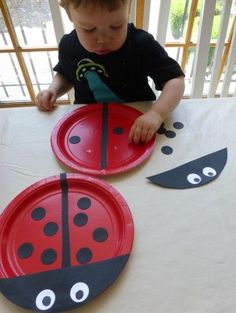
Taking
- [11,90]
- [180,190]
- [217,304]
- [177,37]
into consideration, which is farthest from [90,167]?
[11,90]

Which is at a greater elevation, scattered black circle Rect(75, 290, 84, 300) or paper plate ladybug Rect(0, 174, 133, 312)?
scattered black circle Rect(75, 290, 84, 300)

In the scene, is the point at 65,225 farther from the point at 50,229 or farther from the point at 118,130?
the point at 118,130

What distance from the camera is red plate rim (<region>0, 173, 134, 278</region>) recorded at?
1.30ft

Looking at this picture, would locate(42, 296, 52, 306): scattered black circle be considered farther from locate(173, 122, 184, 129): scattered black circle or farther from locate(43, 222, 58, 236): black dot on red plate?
locate(173, 122, 184, 129): scattered black circle

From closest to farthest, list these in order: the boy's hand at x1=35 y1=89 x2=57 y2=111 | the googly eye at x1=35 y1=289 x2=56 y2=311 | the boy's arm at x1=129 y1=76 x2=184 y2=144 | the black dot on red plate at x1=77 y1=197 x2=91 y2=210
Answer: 1. the googly eye at x1=35 y1=289 x2=56 y2=311
2. the black dot on red plate at x1=77 y1=197 x2=91 y2=210
3. the boy's arm at x1=129 y1=76 x2=184 y2=144
4. the boy's hand at x1=35 y1=89 x2=57 y2=111

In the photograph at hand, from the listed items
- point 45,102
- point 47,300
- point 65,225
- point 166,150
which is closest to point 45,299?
point 47,300

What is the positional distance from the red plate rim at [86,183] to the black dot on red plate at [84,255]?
40mm

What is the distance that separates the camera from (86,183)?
0.47 m

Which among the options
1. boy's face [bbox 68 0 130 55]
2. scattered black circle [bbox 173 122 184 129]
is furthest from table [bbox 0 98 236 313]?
boy's face [bbox 68 0 130 55]

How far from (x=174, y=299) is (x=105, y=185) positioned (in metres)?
0.20

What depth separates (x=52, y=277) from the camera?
1.18ft

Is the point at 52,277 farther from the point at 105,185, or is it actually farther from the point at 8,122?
the point at 8,122

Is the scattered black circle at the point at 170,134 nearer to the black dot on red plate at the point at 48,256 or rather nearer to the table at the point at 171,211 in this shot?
the table at the point at 171,211

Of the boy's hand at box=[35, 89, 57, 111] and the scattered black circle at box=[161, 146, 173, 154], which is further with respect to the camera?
the boy's hand at box=[35, 89, 57, 111]
